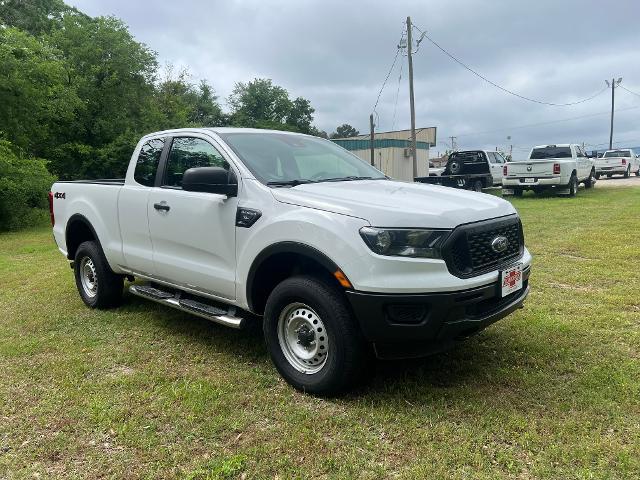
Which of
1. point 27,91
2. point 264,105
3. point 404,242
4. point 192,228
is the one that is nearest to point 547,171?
point 192,228

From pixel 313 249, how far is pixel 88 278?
11.8ft

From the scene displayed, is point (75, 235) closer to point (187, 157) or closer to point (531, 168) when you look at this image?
point (187, 157)

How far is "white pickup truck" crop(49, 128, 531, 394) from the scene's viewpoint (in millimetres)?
2953

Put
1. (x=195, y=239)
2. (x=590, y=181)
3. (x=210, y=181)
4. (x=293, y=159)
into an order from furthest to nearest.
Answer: (x=590, y=181) < (x=293, y=159) < (x=195, y=239) < (x=210, y=181)

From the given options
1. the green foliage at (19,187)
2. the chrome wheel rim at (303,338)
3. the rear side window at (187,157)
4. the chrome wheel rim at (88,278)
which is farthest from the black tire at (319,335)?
the green foliage at (19,187)

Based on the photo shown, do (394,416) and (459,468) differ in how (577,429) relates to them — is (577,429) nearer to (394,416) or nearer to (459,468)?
(459,468)

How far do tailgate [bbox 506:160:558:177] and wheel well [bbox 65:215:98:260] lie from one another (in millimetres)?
14850

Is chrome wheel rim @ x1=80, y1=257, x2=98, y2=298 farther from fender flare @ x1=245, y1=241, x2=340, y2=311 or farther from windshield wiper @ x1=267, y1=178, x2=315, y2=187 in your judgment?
windshield wiper @ x1=267, y1=178, x2=315, y2=187

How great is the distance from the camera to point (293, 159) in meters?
4.18

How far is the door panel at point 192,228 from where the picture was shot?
379cm

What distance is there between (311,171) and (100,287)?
2754mm

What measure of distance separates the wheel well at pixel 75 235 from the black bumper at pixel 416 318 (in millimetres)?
3754

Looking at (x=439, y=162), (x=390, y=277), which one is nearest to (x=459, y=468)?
(x=390, y=277)

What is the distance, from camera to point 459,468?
2.55 m
